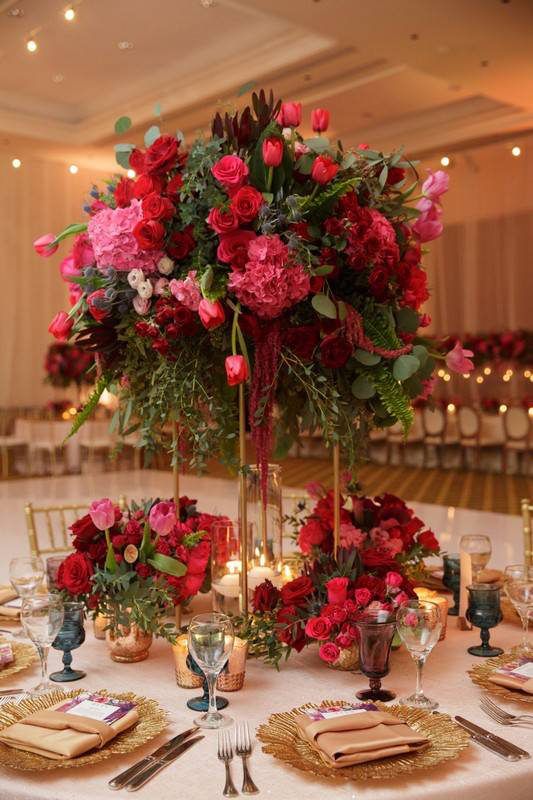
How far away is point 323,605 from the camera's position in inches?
82.3

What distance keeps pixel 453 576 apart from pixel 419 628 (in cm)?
91

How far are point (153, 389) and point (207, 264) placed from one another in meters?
0.33

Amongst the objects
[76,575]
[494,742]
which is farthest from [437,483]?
[494,742]

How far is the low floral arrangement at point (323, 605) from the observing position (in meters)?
2.04

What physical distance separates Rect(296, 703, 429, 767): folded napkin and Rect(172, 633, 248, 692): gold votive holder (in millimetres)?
281

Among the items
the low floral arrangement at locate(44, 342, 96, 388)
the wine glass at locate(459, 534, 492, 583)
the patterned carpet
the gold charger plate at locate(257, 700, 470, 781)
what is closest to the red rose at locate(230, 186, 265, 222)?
the gold charger plate at locate(257, 700, 470, 781)

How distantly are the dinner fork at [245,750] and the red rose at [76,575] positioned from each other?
0.57 metres

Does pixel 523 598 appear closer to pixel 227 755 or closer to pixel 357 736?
pixel 357 736

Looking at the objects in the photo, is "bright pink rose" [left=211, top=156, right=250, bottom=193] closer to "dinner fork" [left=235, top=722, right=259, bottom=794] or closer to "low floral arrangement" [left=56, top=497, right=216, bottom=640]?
"low floral arrangement" [left=56, top=497, right=216, bottom=640]

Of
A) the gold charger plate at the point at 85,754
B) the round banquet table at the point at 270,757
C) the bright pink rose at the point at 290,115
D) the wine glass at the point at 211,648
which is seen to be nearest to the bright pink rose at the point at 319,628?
the round banquet table at the point at 270,757

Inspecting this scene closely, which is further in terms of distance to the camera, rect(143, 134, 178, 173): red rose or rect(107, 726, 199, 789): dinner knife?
rect(143, 134, 178, 173): red rose

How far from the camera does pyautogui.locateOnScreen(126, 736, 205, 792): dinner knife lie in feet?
5.14

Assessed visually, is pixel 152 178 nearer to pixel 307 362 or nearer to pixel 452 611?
pixel 307 362

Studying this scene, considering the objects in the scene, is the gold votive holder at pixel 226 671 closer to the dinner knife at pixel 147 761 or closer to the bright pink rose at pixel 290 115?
the dinner knife at pixel 147 761
